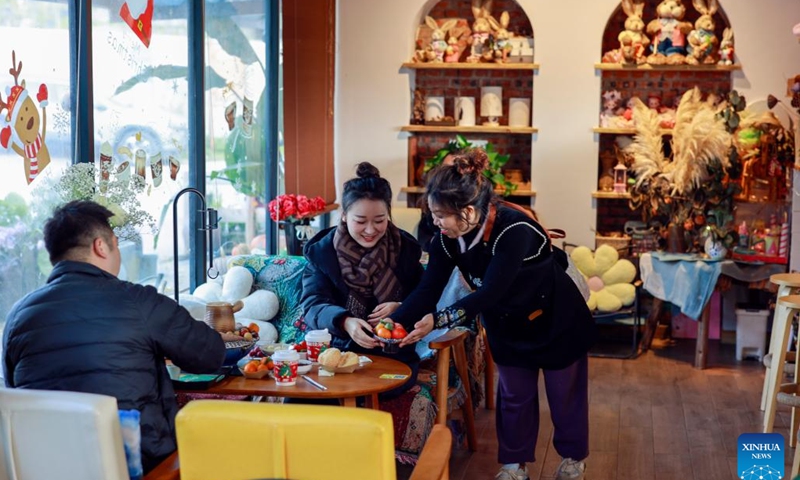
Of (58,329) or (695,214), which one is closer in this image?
(58,329)

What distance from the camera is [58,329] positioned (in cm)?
263

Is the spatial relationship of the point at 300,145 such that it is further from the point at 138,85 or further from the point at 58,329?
the point at 58,329

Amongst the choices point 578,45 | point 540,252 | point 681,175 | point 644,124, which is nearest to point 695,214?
point 681,175

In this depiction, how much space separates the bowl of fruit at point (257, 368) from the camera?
3.24m

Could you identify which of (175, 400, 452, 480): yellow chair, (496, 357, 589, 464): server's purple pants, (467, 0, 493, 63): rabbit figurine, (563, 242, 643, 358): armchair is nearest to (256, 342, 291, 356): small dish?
(496, 357, 589, 464): server's purple pants

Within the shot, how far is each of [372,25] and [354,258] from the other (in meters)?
3.69

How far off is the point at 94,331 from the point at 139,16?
2421 millimetres

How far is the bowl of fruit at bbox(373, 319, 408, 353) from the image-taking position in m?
3.46

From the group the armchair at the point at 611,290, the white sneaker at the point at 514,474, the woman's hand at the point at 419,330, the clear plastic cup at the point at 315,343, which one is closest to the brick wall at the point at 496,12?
the armchair at the point at 611,290

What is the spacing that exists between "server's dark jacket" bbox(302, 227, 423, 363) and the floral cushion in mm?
587

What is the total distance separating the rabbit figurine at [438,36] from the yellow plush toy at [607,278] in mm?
1765

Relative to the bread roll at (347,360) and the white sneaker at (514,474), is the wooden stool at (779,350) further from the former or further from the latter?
the bread roll at (347,360)

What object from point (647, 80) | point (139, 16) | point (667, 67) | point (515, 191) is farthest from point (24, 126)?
point (647, 80)

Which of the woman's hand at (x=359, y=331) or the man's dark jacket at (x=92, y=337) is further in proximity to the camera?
the woman's hand at (x=359, y=331)
